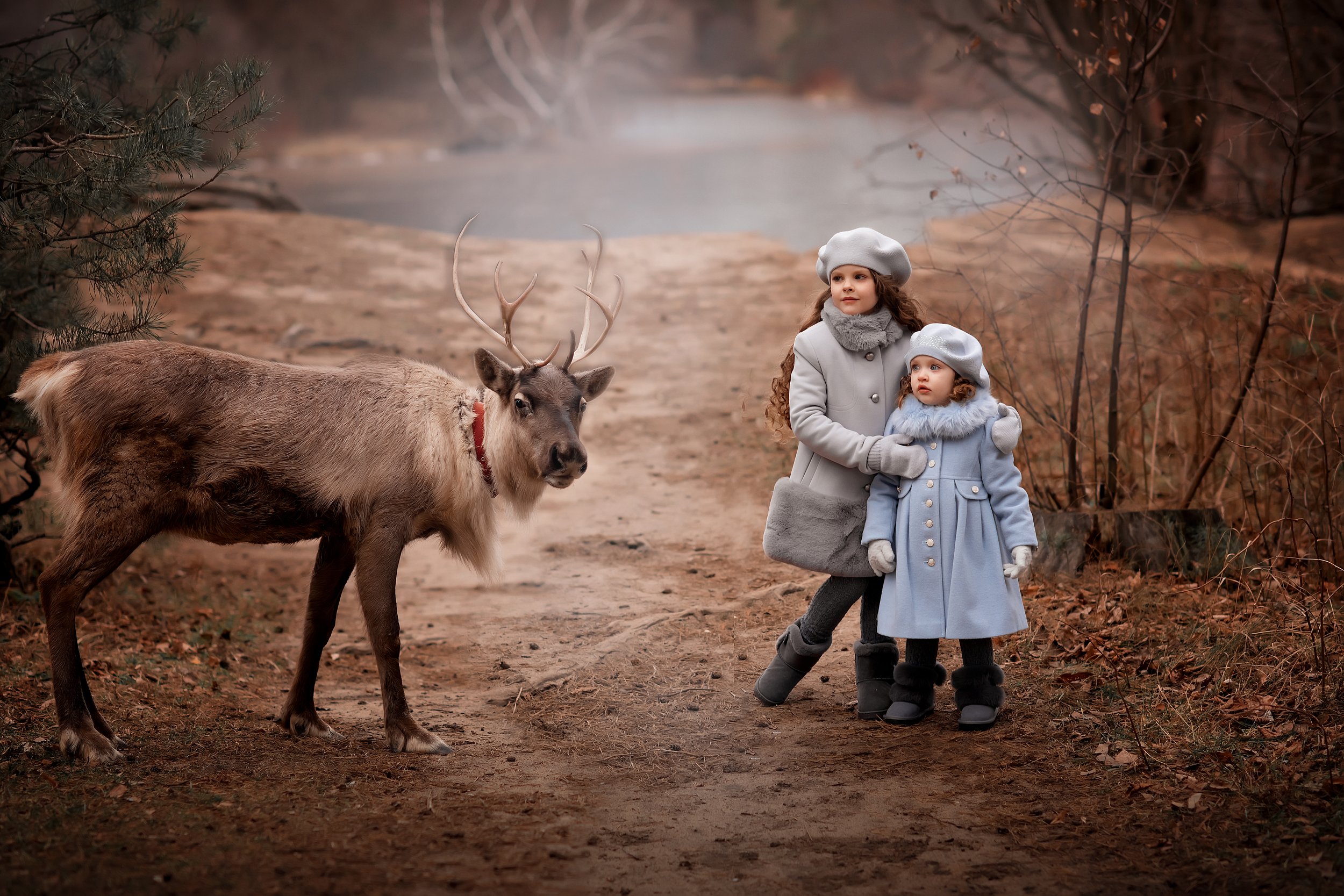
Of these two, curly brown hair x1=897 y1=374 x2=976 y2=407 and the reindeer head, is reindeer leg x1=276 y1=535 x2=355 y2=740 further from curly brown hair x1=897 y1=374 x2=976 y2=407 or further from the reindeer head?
curly brown hair x1=897 y1=374 x2=976 y2=407

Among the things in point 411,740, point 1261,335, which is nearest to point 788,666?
point 411,740

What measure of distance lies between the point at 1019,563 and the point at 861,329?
3.29 feet

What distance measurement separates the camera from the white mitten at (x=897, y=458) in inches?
158

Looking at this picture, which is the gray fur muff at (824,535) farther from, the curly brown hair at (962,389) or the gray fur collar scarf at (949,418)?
the curly brown hair at (962,389)

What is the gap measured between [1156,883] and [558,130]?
17.5 m

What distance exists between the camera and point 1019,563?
386cm

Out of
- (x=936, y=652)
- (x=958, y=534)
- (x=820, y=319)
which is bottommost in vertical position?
(x=936, y=652)

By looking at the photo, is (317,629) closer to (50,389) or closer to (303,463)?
(303,463)

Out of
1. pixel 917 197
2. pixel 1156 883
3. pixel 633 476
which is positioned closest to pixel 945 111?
pixel 917 197

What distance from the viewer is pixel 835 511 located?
13.6ft

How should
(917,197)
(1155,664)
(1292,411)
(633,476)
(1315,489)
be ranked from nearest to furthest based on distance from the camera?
(1155,664)
(1315,489)
(1292,411)
(633,476)
(917,197)

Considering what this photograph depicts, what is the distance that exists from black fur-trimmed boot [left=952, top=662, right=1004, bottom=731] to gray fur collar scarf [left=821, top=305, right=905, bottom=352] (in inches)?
49.2

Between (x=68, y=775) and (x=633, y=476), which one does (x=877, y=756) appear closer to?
(x=68, y=775)

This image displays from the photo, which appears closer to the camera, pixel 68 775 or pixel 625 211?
pixel 68 775
